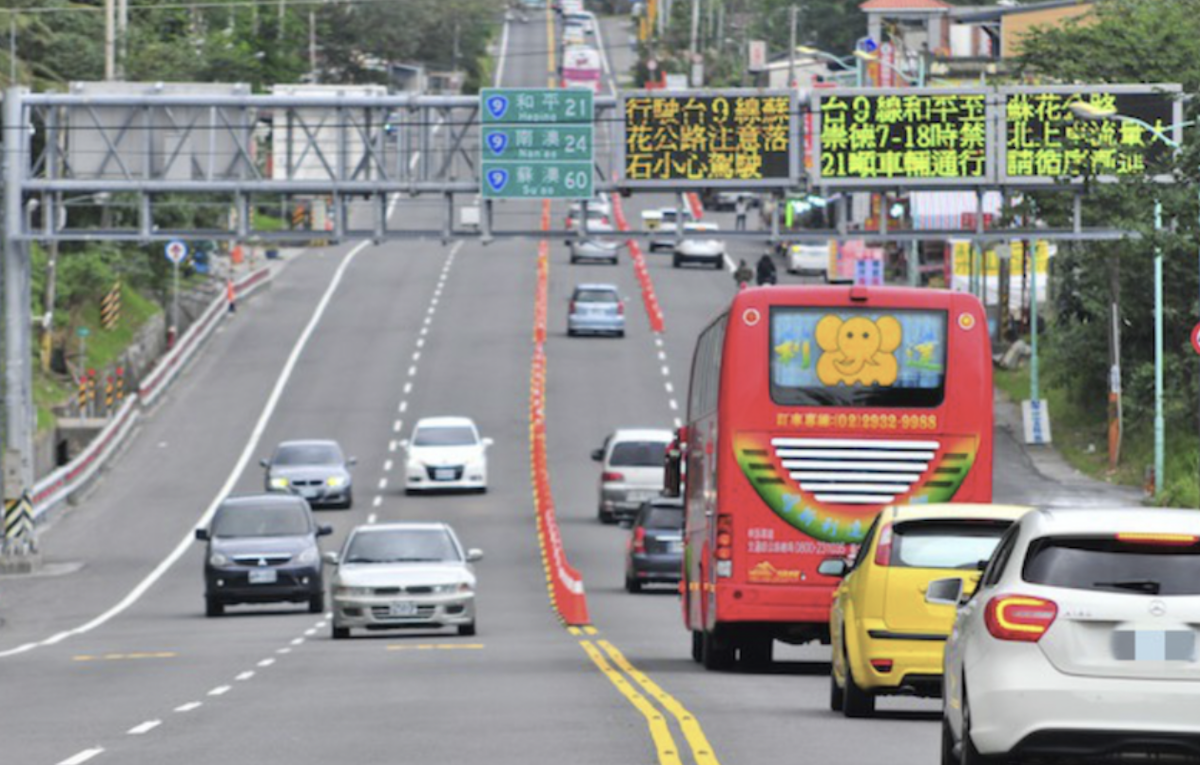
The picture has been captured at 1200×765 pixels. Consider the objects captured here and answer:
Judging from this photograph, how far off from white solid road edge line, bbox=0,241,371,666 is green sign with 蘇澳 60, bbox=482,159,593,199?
27.7ft

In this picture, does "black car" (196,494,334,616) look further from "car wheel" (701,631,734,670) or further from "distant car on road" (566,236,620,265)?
"distant car on road" (566,236,620,265)

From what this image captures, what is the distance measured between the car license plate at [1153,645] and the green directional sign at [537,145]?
41.5m

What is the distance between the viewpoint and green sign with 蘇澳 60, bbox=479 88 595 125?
5412 centimetres

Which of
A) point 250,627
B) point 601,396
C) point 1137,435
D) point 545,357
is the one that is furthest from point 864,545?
point 545,357

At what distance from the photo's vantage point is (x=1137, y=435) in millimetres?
63312

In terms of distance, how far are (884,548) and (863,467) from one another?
196 inches

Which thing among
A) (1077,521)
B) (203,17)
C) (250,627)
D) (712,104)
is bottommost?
(250,627)

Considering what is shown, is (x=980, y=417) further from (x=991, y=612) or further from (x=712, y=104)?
(x=712, y=104)

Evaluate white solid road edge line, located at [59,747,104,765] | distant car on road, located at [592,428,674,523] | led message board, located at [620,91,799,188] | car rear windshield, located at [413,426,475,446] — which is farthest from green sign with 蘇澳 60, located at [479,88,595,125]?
white solid road edge line, located at [59,747,104,765]

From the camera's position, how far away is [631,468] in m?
53.4

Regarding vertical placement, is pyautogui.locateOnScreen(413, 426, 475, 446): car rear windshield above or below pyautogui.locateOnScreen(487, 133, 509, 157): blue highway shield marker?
below

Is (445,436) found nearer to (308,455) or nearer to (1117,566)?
(308,455)

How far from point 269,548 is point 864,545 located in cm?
1913

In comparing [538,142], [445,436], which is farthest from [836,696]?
[445,436]
